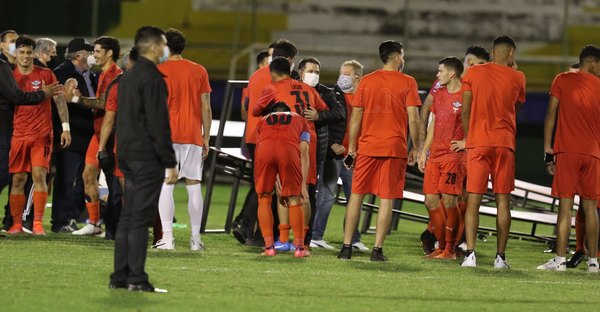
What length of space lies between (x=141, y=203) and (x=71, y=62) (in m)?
5.25

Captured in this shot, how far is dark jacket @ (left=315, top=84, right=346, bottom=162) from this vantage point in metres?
12.1

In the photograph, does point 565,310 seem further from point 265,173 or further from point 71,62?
point 71,62

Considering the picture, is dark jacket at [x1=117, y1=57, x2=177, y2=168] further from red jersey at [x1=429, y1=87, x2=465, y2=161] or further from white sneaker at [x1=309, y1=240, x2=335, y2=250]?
white sneaker at [x1=309, y1=240, x2=335, y2=250]

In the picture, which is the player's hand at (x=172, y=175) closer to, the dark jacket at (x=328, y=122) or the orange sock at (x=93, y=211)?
the dark jacket at (x=328, y=122)

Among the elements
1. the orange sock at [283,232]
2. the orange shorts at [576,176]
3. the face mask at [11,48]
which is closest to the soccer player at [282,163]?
the orange sock at [283,232]

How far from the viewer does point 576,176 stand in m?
11.4

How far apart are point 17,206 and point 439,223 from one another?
3.99 metres

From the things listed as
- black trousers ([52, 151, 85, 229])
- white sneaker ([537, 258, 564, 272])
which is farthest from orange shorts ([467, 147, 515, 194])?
black trousers ([52, 151, 85, 229])

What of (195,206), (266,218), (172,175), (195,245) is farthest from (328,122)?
(172,175)

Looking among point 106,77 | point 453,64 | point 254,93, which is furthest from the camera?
point 106,77

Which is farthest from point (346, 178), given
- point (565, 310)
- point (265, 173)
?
point (565, 310)

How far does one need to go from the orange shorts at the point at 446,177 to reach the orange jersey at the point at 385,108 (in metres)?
0.77

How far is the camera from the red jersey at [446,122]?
12156mm

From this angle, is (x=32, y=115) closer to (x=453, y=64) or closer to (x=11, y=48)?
(x=11, y=48)
